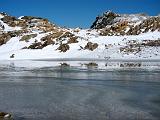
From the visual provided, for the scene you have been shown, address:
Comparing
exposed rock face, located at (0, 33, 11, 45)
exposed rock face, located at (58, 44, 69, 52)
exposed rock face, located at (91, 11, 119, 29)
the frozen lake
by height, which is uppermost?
exposed rock face, located at (91, 11, 119, 29)

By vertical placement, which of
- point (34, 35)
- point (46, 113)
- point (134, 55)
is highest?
point (34, 35)

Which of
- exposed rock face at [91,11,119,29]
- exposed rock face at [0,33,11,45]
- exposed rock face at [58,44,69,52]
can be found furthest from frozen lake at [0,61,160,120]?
exposed rock face at [91,11,119,29]

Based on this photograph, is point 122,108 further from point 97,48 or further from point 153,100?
point 97,48

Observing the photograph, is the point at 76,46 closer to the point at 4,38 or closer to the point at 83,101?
the point at 4,38

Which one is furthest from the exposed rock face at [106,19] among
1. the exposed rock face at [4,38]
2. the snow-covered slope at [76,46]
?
the exposed rock face at [4,38]

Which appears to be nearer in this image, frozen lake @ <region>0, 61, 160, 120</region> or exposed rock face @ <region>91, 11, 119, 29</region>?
frozen lake @ <region>0, 61, 160, 120</region>

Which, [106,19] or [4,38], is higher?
[106,19]

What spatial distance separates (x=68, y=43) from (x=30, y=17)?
43.9 m

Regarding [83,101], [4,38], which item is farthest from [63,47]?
[83,101]

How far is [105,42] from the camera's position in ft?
185

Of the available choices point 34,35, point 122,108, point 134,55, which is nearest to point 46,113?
point 122,108

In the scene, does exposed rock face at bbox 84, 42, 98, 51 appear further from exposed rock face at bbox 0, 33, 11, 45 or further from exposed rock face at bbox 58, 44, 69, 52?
exposed rock face at bbox 0, 33, 11, 45

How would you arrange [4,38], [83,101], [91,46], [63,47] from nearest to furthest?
[83,101]
[91,46]
[63,47]
[4,38]

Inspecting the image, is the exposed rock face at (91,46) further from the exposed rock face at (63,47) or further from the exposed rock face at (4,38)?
the exposed rock face at (4,38)
